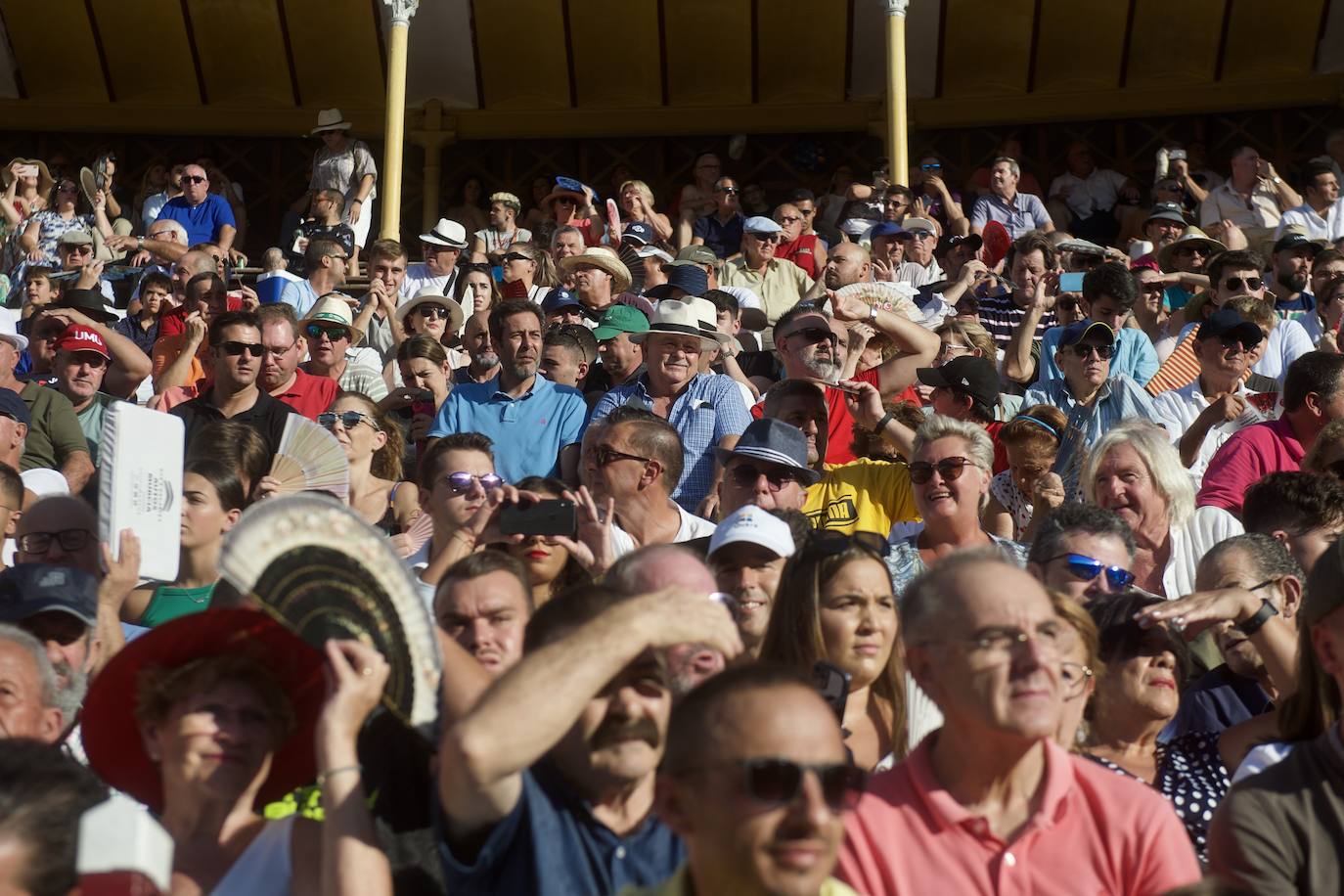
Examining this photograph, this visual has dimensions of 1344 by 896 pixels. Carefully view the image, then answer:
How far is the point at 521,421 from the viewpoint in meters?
7.12

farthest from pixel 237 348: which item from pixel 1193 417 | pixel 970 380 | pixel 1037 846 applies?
pixel 1037 846

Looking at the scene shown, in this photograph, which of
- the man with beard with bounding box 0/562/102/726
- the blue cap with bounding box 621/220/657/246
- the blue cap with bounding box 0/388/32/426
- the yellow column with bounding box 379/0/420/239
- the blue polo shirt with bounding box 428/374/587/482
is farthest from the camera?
the yellow column with bounding box 379/0/420/239

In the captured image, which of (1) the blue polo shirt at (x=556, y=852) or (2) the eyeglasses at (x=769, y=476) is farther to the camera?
(2) the eyeglasses at (x=769, y=476)

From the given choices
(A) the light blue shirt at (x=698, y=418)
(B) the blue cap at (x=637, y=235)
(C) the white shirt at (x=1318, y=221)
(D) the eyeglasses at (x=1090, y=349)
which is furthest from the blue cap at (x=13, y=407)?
(C) the white shirt at (x=1318, y=221)

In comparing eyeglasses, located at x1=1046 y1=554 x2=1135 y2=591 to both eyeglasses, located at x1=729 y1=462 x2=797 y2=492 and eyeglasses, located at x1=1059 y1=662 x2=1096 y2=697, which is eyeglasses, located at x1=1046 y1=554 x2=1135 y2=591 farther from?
eyeglasses, located at x1=729 y1=462 x2=797 y2=492

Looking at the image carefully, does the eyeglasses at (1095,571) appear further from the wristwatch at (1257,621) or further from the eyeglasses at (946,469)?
the eyeglasses at (946,469)

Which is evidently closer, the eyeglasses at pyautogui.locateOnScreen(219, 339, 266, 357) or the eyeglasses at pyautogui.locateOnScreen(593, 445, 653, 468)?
the eyeglasses at pyautogui.locateOnScreen(593, 445, 653, 468)

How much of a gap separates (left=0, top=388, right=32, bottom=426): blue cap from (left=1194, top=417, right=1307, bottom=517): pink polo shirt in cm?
433

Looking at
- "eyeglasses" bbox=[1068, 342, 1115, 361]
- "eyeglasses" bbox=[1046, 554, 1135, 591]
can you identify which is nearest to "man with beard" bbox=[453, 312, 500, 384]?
"eyeglasses" bbox=[1068, 342, 1115, 361]

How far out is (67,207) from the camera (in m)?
13.3

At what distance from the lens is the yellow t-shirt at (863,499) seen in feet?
19.5

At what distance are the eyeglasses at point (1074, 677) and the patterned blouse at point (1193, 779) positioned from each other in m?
0.24

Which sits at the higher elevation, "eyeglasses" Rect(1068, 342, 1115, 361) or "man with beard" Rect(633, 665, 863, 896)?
"eyeglasses" Rect(1068, 342, 1115, 361)

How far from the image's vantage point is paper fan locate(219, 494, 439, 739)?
294 cm
